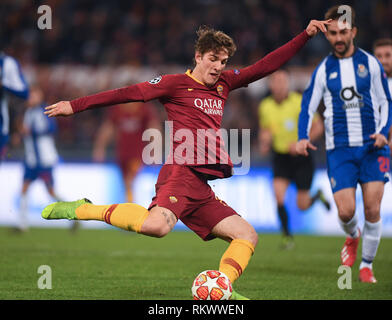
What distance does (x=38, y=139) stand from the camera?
473 inches

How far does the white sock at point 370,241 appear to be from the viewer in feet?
20.5

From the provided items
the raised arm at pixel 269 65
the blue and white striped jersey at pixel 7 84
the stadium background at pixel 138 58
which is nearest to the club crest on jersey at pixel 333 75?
the raised arm at pixel 269 65

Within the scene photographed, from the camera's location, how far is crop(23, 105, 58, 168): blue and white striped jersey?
39.0ft

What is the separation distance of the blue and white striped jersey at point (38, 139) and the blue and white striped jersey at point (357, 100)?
6.65 m

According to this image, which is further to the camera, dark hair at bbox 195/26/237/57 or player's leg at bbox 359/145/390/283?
player's leg at bbox 359/145/390/283

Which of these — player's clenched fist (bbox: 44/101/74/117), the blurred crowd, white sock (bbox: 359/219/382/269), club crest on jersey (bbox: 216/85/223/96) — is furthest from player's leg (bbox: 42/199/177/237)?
the blurred crowd

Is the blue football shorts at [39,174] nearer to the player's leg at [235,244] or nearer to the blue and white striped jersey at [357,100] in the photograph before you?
the blue and white striped jersey at [357,100]

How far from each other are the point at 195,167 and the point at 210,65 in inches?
30.0

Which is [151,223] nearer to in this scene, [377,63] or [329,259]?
[377,63]

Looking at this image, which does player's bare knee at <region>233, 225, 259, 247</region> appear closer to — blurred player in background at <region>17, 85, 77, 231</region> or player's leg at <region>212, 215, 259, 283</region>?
player's leg at <region>212, 215, 259, 283</region>

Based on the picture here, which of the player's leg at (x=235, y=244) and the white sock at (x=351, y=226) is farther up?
the white sock at (x=351, y=226)

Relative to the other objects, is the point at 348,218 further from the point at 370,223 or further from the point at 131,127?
the point at 131,127

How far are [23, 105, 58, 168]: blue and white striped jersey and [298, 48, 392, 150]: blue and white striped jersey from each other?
665 centimetres

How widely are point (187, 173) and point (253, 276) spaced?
1.95 metres
